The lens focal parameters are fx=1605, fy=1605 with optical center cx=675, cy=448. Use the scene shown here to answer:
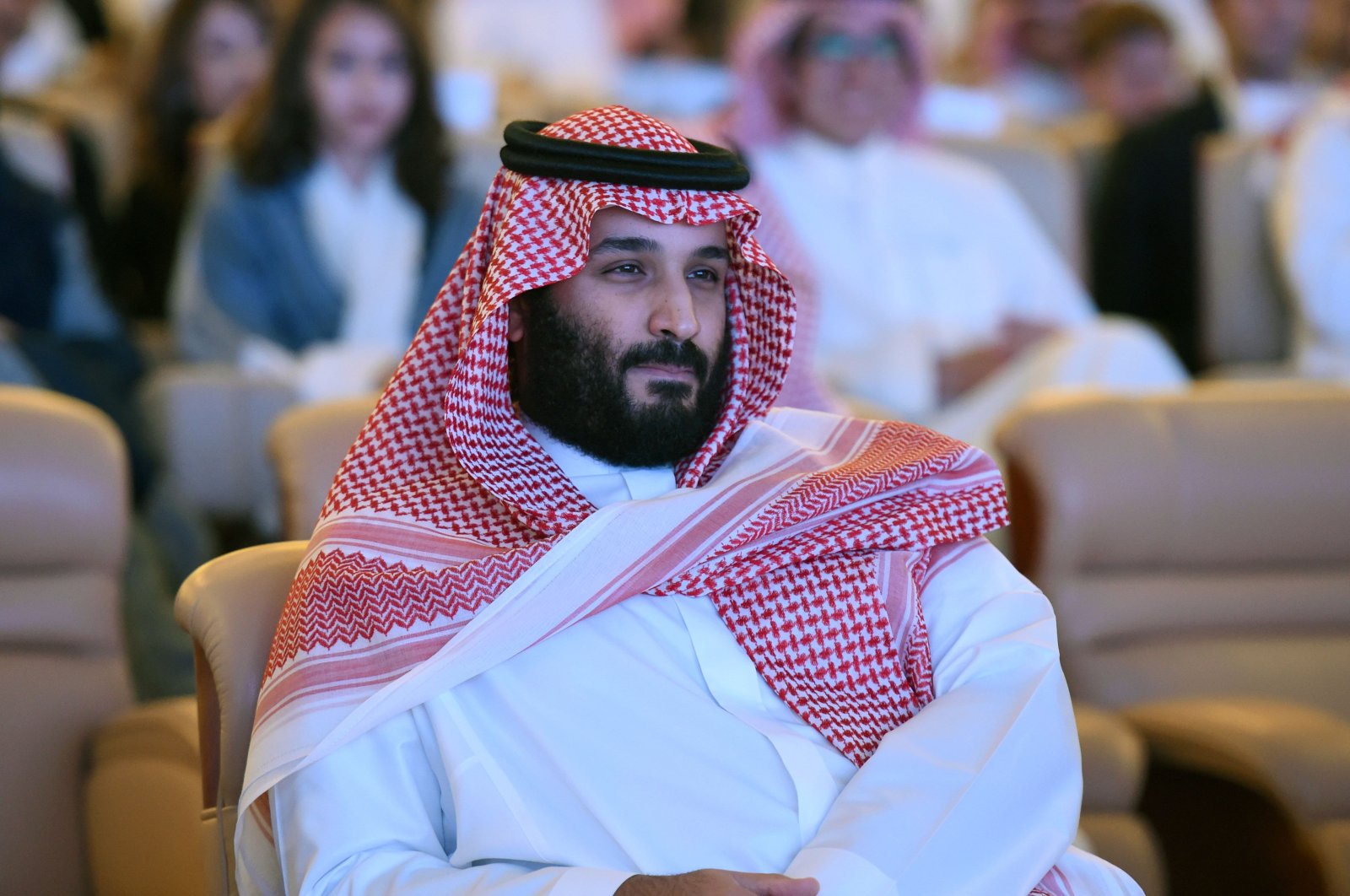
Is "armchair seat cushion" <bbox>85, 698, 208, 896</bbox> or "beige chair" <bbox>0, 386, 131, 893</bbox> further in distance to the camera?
"beige chair" <bbox>0, 386, 131, 893</bbox>

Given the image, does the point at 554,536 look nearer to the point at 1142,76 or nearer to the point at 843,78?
the point at 843,78

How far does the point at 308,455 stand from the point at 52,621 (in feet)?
1.23

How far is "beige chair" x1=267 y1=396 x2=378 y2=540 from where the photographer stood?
2.08m

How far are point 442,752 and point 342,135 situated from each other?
7.70 ft

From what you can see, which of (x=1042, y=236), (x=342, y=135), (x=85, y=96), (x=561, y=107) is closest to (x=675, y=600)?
(x=342, y=135)

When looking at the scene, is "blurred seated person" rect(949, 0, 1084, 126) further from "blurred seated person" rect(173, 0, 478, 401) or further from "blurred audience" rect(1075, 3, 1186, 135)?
"blurred seated person" rect(173, 0, 478, 401)

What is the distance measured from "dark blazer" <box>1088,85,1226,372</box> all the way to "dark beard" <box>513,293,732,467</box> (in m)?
2.83

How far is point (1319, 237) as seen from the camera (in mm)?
3664

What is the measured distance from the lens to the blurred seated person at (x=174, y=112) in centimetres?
407

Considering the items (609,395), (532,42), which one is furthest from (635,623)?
(532,42)

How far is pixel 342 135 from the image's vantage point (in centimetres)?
357

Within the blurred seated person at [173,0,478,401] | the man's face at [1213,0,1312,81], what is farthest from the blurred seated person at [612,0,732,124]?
the man's face at [1213,0,1312,81]

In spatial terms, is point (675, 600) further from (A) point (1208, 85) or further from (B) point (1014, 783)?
(A) point (1208, 85)

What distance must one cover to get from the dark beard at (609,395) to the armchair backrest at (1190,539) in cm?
74
